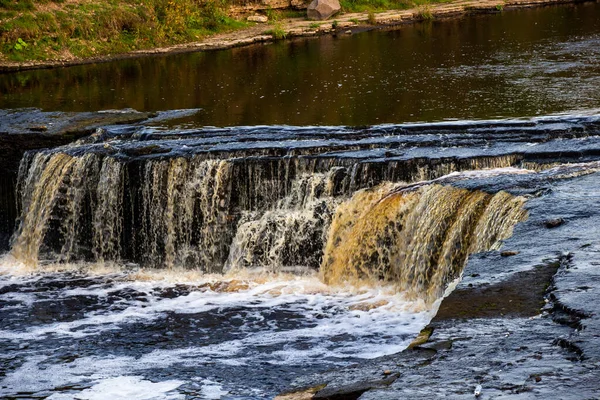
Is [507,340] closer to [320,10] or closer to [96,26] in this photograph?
[96,26]

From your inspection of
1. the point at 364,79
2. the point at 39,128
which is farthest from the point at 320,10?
the point at 39,128

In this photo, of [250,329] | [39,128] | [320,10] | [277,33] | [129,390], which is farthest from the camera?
[320,10]

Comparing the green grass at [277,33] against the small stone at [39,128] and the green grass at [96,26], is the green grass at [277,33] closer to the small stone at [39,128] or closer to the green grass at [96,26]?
the green grass at [96,26]

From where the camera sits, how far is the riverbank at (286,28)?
3625 cm

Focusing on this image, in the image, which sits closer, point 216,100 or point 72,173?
point 72,173

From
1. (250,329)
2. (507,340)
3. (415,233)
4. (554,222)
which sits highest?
(554,222)

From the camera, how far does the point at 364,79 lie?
2798cm

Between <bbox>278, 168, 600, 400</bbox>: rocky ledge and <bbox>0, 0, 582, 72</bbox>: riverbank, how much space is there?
27756 mm

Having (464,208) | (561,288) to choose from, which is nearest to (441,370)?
(561,288)

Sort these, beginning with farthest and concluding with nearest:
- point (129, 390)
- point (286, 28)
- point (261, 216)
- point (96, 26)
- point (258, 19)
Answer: point (258, 19) → point (286, 28) → point (96, 26) → point (261, 216) → point (129, 390)

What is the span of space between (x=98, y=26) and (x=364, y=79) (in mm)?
14484

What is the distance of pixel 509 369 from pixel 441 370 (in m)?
0.55

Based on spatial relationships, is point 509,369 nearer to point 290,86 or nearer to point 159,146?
point 159,146

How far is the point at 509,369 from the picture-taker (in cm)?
787
